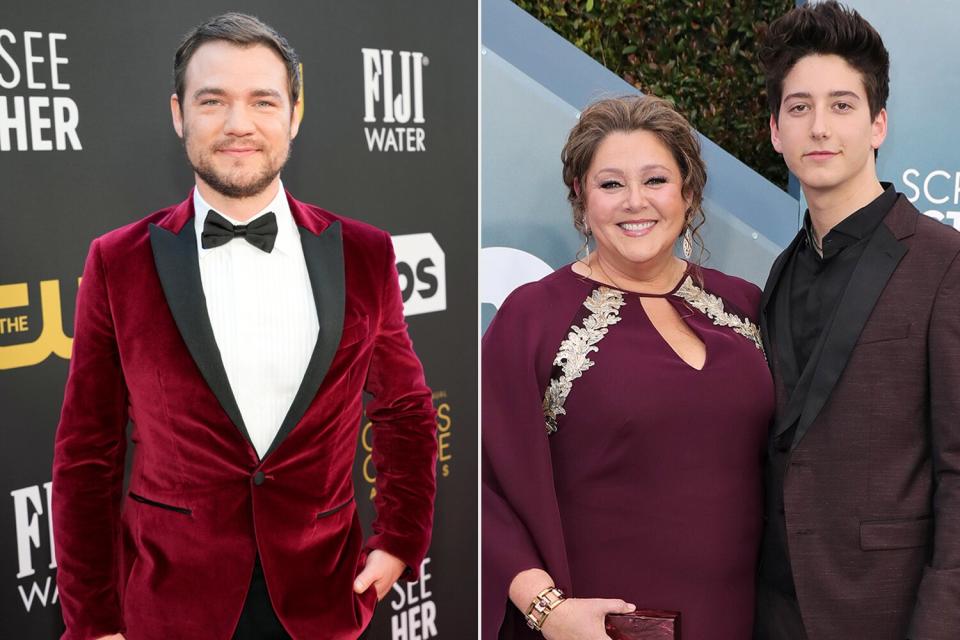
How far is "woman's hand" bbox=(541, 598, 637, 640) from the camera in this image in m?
2.10

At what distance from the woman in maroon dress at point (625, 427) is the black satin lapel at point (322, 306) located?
1.85 ft

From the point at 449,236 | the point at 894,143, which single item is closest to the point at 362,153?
the point at 449,236

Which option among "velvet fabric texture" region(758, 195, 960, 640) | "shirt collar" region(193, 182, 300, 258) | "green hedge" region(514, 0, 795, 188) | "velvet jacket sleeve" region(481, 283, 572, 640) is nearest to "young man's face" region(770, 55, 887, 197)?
"velvet fabric texture" region(758, 195, 960, 640)

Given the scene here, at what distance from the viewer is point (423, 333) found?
2166 mm

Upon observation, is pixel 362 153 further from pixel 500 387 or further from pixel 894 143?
pixel 894 143

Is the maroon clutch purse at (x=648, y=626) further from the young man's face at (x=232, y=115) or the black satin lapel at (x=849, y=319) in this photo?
the young man's face at (x=232, y=115)

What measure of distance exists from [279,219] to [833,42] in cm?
132

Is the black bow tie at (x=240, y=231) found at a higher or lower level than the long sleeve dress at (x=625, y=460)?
higher

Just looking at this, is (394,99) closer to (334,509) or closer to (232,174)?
(232,174)

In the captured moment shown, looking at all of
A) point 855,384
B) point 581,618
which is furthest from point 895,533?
point 581,618

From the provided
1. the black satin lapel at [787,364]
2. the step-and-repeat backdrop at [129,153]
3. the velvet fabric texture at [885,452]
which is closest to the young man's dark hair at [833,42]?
the velvet fabric texture at [885,452]

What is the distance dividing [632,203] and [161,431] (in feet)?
3.73

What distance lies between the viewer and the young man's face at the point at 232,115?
163cm

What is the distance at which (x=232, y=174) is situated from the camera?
1669 millimetres
